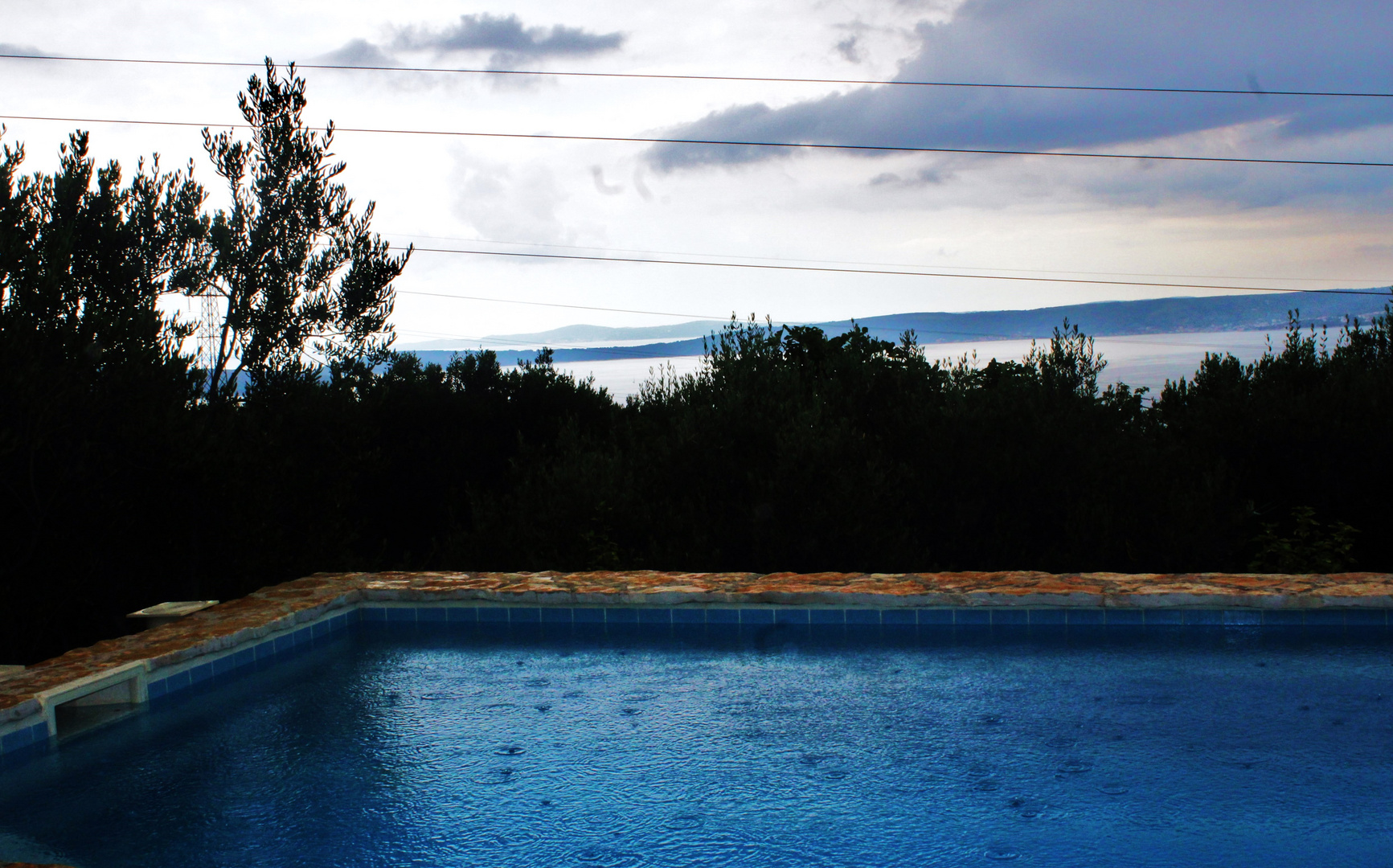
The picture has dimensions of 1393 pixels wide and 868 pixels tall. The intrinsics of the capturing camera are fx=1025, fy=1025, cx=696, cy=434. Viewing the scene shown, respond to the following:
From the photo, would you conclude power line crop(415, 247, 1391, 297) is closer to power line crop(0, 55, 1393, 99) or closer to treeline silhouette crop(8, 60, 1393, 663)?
power line crop(0, 55, 1393, 99)

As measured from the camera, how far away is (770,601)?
746cm

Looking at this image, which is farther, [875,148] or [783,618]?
[875,148]

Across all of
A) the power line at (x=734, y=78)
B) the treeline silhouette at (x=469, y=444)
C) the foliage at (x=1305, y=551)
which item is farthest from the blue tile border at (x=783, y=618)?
the power line at (x=734, y=78)

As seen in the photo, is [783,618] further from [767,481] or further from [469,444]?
[469,444]

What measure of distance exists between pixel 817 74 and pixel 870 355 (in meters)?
6.78

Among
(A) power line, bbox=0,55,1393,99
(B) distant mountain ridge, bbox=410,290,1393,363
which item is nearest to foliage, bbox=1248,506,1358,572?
(B) distant mountain ridge, bbox=410,290,1393,363

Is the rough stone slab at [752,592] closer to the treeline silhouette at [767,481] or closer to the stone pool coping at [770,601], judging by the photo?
the stone pool coping at [770,601]

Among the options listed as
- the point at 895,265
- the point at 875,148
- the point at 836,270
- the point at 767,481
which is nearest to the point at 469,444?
the point at 767,481

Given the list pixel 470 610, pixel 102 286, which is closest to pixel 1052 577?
pixel 470 610

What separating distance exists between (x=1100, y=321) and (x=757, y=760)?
54.2m

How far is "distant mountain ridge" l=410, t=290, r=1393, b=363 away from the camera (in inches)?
724

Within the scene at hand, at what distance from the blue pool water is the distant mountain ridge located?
839 cm

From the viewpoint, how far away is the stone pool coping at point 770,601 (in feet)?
21.7

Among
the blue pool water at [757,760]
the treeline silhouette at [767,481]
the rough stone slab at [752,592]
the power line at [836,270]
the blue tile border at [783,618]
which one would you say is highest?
the power line at [836,270]
